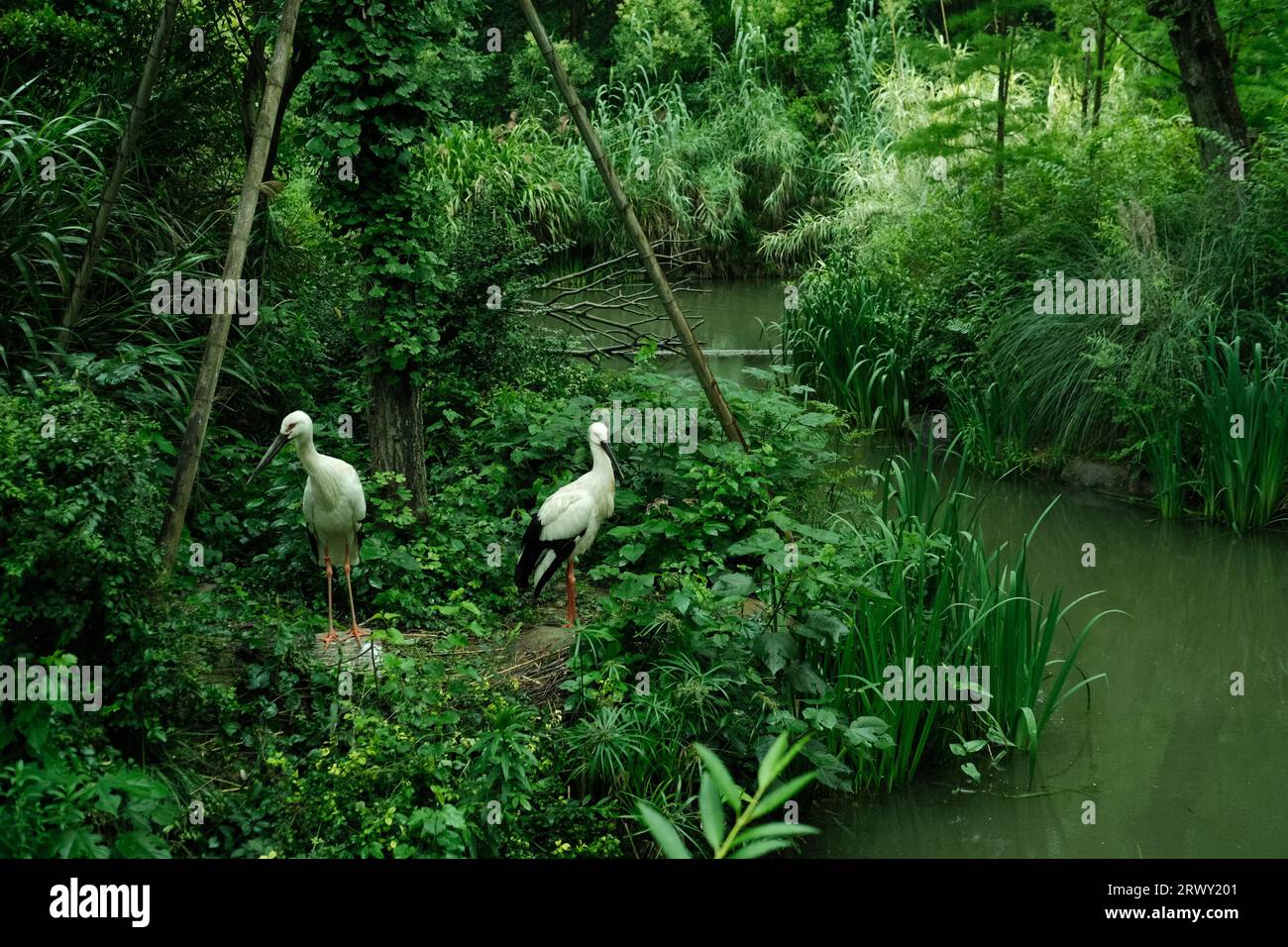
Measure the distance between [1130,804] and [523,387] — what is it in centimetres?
435

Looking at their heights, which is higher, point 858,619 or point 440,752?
point 858,619

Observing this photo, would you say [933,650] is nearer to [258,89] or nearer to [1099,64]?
[258,89]

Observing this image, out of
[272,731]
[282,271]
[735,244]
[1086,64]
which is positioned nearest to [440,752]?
[272,731]

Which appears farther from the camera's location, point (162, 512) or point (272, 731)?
point (162, 512)

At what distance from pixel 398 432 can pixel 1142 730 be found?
3.95 meters

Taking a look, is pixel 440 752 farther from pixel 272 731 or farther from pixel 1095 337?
pixel 1095 337

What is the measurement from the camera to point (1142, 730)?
5.44 meters

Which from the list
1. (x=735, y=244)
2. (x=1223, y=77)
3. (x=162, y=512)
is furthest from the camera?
(x=735, y=244)

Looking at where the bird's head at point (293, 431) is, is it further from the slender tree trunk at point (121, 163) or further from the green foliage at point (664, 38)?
the green foliage at point (664, 38)

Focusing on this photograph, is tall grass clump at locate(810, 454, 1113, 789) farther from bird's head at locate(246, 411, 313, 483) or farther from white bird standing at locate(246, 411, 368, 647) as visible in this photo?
bird's head at locate(246, 411, 313, 483)

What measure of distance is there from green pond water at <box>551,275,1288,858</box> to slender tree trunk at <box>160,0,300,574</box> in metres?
2.84

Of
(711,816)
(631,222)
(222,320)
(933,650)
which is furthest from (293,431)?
(711,816)

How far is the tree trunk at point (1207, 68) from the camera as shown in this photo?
8797mm

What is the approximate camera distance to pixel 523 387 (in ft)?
24.6
